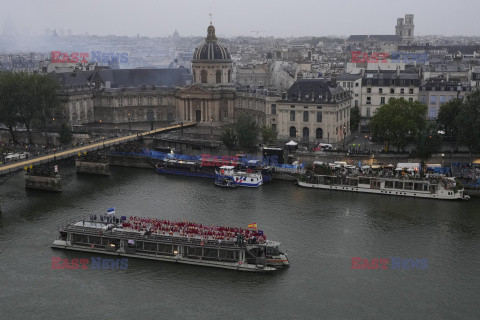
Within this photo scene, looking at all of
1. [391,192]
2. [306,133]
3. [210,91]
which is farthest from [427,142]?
[210,91]

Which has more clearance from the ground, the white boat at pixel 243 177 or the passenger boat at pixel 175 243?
the white boat at pixel 243 177

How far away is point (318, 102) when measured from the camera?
81.2m

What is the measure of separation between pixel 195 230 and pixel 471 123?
37385 mm

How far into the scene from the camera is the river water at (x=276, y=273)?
38094 mm

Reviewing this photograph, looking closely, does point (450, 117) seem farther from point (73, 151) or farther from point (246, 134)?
point (73, 151)

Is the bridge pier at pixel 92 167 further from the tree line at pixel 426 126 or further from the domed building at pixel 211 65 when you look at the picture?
the tree line at pixel 426 126

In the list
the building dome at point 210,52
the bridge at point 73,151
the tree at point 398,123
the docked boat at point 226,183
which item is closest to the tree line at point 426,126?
the tree at point 398,123

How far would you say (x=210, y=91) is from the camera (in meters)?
97.4

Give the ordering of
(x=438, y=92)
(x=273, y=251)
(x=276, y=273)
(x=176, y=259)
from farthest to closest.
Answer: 1. (x=438, y=92)
2. (x=176, y=259)
3. (x=273, y=251)
4. (x=276, y=273)

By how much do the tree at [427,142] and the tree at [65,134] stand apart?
49.4 meters

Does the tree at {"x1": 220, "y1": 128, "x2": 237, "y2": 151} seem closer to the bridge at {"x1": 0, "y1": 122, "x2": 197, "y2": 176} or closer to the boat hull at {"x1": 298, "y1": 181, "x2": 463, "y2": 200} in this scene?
the bridge at {"x1": 0, "y1": 122, "x2": 197, "y2": 176}

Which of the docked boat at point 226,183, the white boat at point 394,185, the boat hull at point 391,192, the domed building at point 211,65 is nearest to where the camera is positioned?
the boat hull at point 391,192

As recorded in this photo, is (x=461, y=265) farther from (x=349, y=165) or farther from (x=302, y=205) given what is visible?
(x=349, y=165)

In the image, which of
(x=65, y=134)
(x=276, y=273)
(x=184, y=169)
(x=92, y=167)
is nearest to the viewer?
(x=276, y=273)
